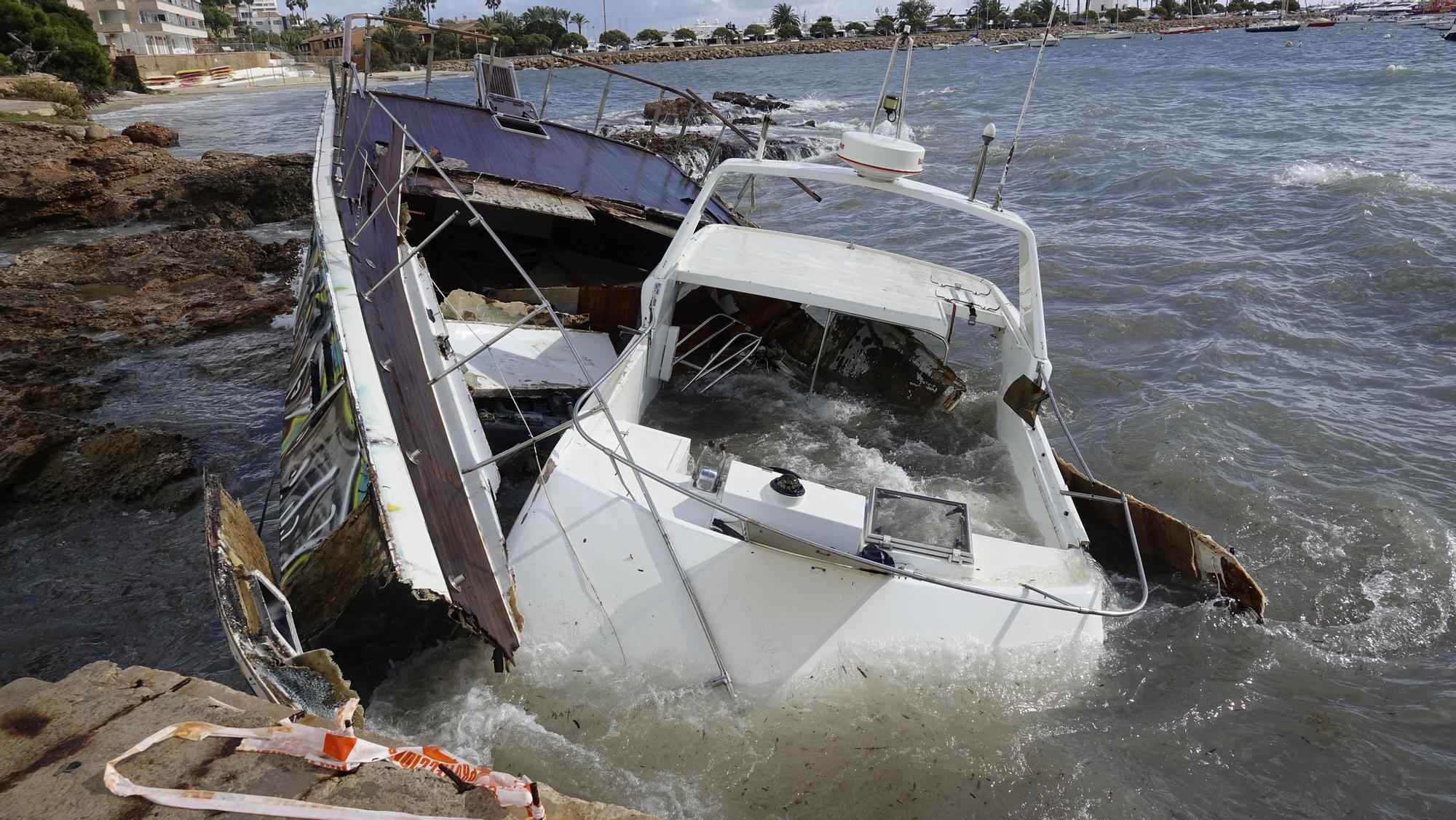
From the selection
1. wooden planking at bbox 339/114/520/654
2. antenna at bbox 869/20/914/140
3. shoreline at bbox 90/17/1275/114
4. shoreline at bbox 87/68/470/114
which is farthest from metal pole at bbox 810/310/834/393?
shoreline at bbox 90/17/1275/114

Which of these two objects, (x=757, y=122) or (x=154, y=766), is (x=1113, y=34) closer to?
(x=757, y=122)

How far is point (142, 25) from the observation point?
203ft

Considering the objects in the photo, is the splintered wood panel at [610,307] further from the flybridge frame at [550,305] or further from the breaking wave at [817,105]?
the breaking wave at [817,105]

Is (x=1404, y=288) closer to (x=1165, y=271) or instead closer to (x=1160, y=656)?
(x=1165, y=271)

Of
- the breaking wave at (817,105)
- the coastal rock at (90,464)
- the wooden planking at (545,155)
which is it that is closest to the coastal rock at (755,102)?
the wooden planking at (545,155)

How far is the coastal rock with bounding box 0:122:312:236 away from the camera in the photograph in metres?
12.7

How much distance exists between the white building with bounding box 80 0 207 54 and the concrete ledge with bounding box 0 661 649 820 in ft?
223

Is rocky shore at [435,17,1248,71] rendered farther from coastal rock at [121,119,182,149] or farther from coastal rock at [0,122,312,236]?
coastal rock at [0,122,312,236]

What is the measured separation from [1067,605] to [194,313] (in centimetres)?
893

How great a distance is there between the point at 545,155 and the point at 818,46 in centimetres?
9406

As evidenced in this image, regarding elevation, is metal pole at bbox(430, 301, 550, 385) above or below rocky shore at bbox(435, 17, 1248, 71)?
below

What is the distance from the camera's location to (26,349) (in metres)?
7.78

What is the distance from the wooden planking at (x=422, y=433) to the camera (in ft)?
12.0

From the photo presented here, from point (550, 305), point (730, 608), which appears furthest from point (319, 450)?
point (730, 608)
